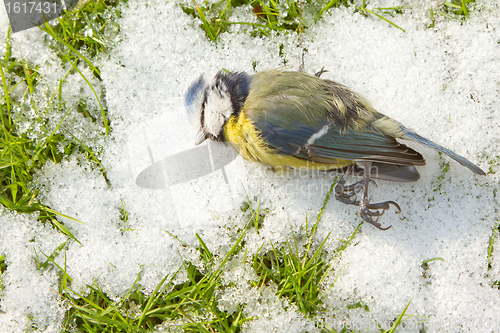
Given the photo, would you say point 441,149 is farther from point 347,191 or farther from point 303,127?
point 303,127

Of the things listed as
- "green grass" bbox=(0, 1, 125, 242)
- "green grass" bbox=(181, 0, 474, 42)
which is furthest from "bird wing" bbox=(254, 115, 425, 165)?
"green grass" bbox=(0, 1, 125, 242)

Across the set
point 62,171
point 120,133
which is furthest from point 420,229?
point 62,171

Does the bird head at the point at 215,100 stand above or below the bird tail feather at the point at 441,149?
above

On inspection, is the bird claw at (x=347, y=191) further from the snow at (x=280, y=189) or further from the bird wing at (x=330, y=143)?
the bird wing at (x=330, y=143)

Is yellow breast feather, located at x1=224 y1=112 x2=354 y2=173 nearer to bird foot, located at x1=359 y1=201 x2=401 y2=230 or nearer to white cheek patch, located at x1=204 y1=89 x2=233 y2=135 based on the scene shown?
white cheek patch, located at x1=204 y1=89 x2=233 y2=135

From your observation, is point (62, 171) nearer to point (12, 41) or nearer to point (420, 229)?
point (12, 41)

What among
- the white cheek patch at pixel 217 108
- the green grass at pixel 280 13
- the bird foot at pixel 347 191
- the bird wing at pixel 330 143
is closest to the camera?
the bird wing at pixel 330 143

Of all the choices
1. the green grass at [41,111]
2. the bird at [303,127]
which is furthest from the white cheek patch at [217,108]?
the green grass at [41,111]
